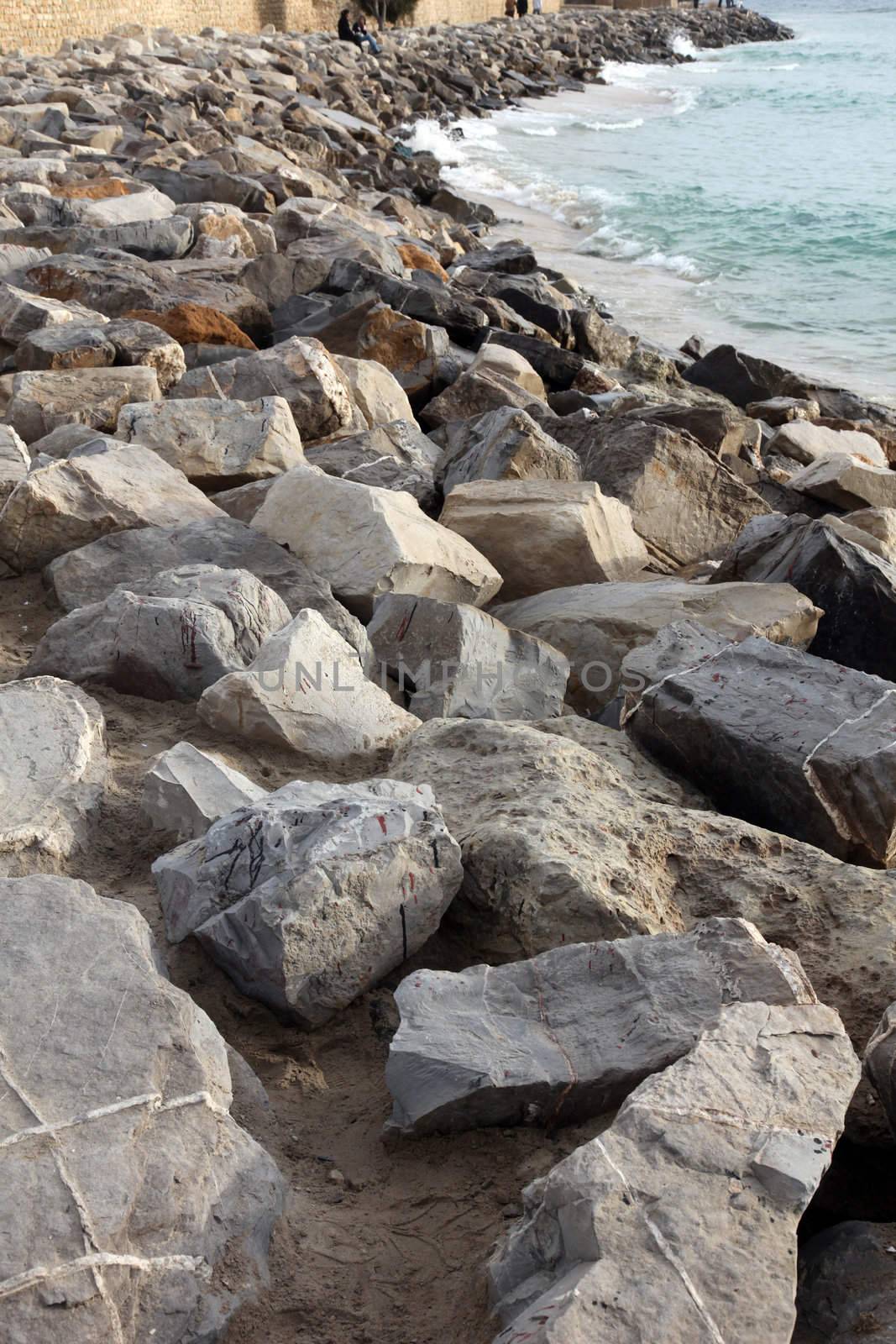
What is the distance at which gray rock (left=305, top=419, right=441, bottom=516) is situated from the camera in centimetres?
445

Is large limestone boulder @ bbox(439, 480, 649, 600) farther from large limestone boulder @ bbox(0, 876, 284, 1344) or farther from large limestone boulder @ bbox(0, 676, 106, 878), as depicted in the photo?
large limestone boulder @ bbox(0, 876, 284, 1344)

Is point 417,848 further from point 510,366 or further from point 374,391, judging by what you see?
point 510,366

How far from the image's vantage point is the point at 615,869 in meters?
2.32

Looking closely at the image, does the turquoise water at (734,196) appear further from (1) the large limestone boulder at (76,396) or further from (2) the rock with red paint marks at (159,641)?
(2) the rock with red paint marks at (159,641)

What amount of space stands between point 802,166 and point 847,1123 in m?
21.4

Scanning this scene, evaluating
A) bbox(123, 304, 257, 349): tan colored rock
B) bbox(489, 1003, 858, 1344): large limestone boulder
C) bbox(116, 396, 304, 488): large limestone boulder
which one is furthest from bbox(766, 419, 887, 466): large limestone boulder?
bbox(489, 1003, 858, 1344): large limestone boulder

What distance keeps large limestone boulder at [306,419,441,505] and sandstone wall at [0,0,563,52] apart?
15.8 m

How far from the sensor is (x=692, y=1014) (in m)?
1.89

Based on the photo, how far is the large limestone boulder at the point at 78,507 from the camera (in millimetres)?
3656


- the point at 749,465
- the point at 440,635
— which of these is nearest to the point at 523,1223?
the point at 440,635

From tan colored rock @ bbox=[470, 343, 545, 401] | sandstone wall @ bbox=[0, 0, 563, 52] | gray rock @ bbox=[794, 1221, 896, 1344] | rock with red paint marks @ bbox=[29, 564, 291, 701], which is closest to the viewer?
gray rock @ bbox=[794, 1221, 896, 1344]

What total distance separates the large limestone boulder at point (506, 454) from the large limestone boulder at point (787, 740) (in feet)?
5.44

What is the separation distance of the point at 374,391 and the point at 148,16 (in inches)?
760

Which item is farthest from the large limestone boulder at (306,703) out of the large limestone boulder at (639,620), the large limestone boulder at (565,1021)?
the large limestone boulder at (565,1021)
